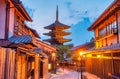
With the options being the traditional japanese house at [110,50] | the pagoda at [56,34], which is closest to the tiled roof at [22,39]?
the traditional japanese house at [110,50]

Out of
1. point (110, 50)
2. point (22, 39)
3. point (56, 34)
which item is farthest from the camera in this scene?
point (56, 34)

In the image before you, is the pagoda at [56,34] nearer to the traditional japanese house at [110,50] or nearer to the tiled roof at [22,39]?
the traditional japanese house at [110,50]

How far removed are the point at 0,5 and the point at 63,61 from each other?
101 feet

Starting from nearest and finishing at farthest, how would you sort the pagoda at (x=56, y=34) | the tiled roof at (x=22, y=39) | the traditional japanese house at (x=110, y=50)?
the tiled roof at (x=22, y=39), the traditional japanese house at (x=110, y=50), the pagoda at (x=56, y=34)

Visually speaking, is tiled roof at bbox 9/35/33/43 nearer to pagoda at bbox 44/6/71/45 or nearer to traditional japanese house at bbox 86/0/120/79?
traditional japanese house at bbox 86/0/120/79

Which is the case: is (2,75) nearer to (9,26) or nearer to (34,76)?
(9,26)

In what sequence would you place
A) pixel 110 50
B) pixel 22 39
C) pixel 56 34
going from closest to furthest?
pixel 110 50 < pixel 22 39 < pixel 56 34

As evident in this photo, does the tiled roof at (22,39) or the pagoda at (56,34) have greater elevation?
the pagoda at (56,34)

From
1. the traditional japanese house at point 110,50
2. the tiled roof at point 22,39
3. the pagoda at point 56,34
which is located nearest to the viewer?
the tiled roof at point 22,39

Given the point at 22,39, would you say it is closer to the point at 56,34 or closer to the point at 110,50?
the point at 110,50

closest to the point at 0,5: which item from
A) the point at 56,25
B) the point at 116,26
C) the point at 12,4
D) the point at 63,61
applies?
the point at 12,4

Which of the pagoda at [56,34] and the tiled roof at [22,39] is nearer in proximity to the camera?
the tiled roof at [22,39]

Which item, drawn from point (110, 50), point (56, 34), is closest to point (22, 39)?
point (110, 50)

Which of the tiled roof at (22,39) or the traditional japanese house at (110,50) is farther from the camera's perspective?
the traditional japanese house at (110,50)
